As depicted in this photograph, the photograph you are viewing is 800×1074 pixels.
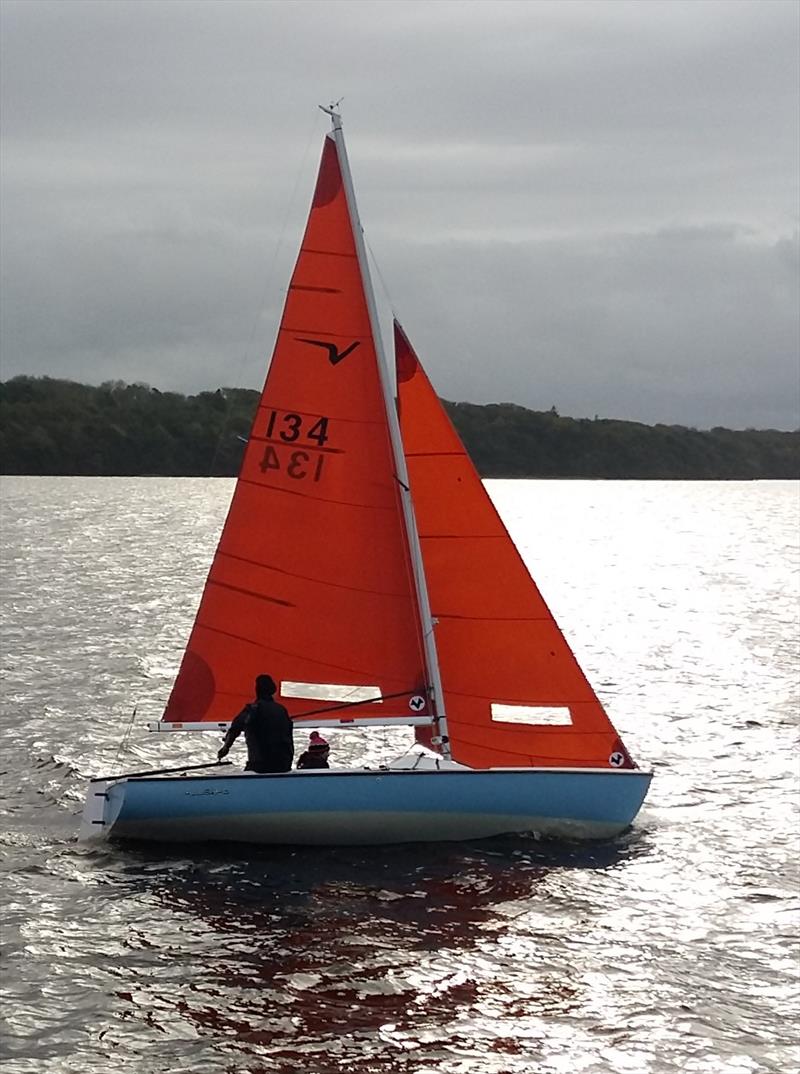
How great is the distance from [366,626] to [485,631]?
5.48 feet

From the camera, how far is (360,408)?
1989 centimetres

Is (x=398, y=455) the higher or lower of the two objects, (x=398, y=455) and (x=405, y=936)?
the higher

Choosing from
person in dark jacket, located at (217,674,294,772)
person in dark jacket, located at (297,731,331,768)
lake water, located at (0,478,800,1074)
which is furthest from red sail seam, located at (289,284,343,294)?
lake water, located at (0,478,800,1074)

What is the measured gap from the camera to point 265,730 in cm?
1908

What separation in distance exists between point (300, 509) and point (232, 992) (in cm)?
694

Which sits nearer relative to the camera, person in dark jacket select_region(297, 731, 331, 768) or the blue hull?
the blue hull

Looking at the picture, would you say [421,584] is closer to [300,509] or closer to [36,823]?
[300,509]

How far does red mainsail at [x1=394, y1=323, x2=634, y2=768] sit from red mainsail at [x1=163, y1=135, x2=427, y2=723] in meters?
0.59

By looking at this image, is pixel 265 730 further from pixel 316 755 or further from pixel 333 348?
pixel 333 348

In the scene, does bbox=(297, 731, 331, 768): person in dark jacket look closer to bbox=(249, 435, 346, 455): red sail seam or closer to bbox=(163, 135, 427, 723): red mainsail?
bbox=(163, 135, 427, 723): red mainsail

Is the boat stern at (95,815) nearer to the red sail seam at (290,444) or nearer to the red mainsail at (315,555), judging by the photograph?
the red mainsail at (315,555)

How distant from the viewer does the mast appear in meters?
19.4

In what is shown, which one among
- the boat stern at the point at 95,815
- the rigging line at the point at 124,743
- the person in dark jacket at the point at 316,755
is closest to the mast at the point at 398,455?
the person in dark jacket at the point at 316,755

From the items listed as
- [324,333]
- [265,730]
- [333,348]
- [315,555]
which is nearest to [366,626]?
[315,555]
